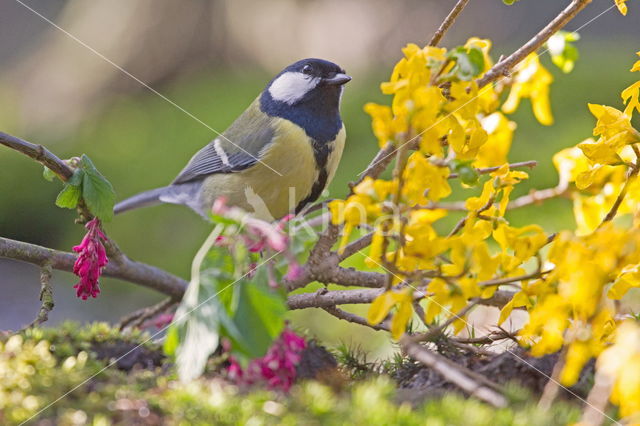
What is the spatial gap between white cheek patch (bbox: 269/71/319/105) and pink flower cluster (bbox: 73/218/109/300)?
0.75 m

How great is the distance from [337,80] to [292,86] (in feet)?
0.41

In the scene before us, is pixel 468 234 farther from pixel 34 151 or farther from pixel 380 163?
pixel 34 151

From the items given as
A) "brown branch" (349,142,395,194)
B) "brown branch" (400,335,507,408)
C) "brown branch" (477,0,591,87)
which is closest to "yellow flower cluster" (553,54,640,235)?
"brown branch" (477,0,591,87)

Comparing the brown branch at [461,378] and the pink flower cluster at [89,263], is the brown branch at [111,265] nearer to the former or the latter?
the pink flower cluster at [89,263]

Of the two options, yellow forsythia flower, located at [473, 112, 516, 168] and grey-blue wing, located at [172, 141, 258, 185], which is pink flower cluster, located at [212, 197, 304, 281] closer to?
yellow forsythia flower, located at [473, 112, 516, 168]

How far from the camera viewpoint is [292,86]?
1692 millimetres

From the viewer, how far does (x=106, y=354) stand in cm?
85

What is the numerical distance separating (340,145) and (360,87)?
210cm

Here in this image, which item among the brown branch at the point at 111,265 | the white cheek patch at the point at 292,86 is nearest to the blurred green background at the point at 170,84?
the white cheek patch at the point at 292,86

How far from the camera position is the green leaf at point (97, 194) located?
104 cm

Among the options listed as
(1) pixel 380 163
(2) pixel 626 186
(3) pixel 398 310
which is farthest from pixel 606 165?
(3) pixel 398 310

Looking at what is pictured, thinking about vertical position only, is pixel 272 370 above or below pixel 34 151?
below

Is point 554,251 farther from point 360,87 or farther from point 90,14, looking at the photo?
point 90,14

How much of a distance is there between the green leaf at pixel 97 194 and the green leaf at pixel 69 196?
0.03 ft
